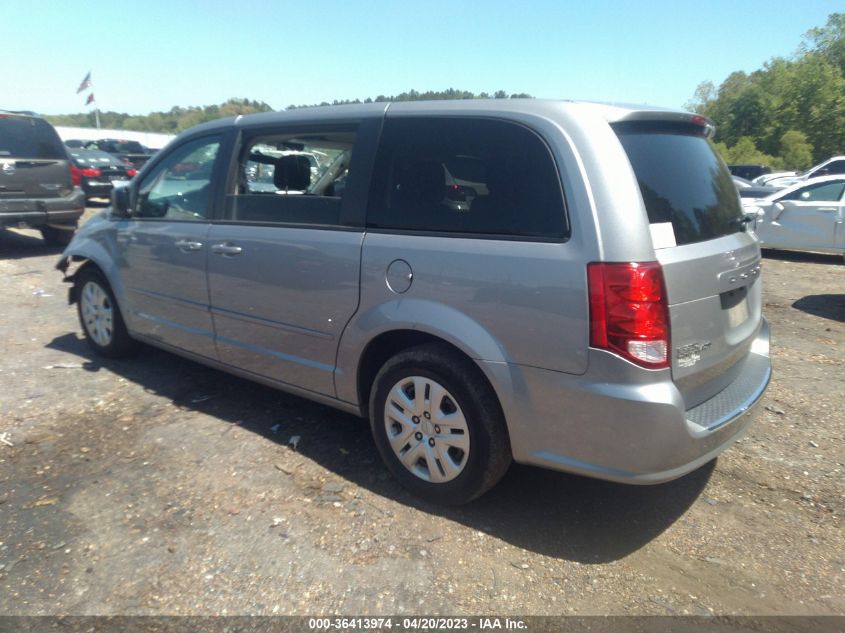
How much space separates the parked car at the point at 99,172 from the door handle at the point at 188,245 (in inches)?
524

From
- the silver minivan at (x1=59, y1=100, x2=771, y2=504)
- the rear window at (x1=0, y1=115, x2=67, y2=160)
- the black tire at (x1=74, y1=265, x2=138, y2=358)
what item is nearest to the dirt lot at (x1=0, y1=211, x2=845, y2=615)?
the silver minivan at (x1=59, y1=100, x2=771, y2=504)

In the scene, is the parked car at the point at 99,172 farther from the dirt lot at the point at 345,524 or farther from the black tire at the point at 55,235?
the dirt lot at the point at 345,524

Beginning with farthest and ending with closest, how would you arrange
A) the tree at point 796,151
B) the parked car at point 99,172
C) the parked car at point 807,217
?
1. the tree at point 796,151
2. the parked car at point 99,172
3. the parked car at point 807,217

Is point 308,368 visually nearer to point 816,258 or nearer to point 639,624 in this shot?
point 639,624

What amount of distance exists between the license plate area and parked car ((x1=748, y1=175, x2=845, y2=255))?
8.60m

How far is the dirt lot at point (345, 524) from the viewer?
2664 mm

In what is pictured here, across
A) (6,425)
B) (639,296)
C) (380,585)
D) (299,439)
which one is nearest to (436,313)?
(639,296)

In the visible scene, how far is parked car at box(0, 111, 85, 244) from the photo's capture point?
973 cm

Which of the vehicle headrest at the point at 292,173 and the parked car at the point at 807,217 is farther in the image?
the parked car at the point at 807,217

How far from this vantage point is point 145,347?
5.71 meters

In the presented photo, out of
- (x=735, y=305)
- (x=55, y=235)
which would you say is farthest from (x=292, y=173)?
(x=55, y=235)

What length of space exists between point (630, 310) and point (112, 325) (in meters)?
4.24

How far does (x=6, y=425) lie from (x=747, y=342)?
444 centimetres

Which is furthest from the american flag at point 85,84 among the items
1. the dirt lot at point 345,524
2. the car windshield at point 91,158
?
the dirt lot at point 345,524
